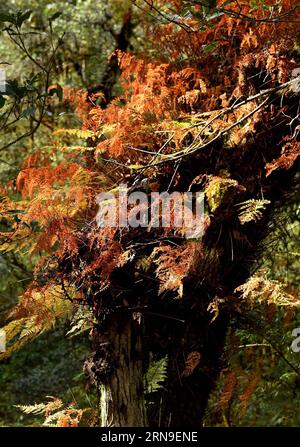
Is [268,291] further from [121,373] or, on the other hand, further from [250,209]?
[121,373]

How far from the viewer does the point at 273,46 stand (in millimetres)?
3848

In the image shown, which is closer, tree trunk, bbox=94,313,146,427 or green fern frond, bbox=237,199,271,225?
green fern frond, bbox=237,199,271,225

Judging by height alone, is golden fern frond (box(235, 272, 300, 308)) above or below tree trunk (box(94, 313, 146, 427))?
above

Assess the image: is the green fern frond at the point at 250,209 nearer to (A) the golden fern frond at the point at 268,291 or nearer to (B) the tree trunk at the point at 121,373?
(A) the golden fern frond at the point at 268,291

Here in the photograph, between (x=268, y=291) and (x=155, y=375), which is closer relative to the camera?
(x=268, y=291)

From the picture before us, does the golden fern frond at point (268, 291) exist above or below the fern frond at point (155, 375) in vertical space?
above

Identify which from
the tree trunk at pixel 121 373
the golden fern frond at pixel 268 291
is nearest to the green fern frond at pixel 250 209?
the golden fern frond at pixel 268 291

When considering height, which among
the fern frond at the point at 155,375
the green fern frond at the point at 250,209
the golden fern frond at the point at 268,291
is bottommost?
the fern frond at the point at 155,375

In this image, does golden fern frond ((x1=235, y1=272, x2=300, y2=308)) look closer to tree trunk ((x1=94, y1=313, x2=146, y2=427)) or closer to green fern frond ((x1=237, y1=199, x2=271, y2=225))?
green fern frond ((x1=237, y1=199, x2=271, y2=225))

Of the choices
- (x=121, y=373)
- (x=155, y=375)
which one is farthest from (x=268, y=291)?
(x=121, y=373)

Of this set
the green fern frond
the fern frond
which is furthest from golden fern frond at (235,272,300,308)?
the fern frond

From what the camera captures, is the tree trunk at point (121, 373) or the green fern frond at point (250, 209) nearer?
the green fern frond at point (250, 209)

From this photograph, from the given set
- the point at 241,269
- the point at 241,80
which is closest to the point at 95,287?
the point at 241,269

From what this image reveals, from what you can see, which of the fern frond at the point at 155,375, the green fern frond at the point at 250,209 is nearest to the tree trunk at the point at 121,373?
the fern frond at the point at 155,375
